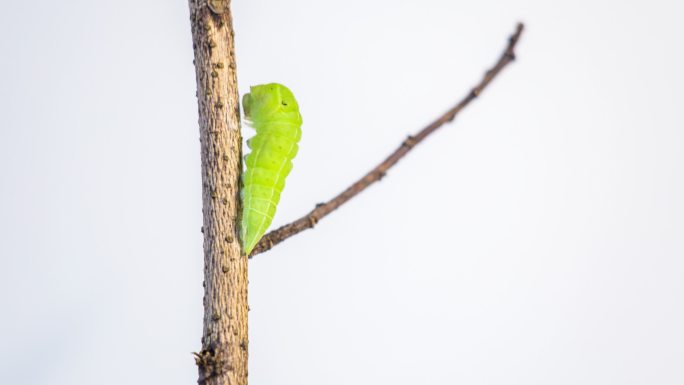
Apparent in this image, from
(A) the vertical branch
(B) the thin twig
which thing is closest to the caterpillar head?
(A) the vertical branch

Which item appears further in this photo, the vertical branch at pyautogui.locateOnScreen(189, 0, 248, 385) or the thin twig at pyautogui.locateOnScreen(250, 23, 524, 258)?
the vertical branch at pyautogui.locateOnScreen(189, 0, 248, 385)

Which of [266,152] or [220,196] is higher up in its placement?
[266,152]

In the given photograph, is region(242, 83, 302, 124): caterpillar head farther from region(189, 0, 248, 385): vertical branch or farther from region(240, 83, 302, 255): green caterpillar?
region(189, 0, 248, 385): vertical branch

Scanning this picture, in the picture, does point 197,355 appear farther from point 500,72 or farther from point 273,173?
point 500,72

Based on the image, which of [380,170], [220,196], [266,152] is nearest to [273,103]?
[266,152]

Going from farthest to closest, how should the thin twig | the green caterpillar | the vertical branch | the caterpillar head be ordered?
the caterpillar head
the green caterpillar
the vertical branch
the thin twig

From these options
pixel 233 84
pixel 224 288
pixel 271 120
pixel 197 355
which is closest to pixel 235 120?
pixel 233 84

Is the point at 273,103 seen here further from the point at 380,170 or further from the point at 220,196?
the point at 380,170
